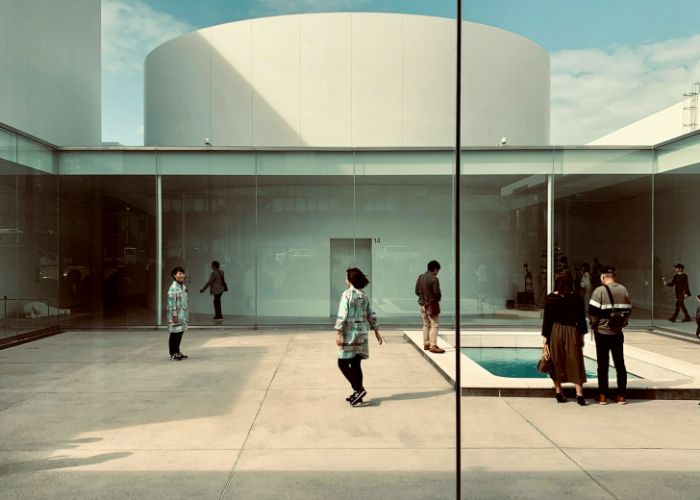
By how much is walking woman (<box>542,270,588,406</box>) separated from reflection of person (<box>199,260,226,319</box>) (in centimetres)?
1034

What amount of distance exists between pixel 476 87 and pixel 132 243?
482 inches

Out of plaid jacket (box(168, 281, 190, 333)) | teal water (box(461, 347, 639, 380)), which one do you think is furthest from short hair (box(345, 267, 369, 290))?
teal water (box(461, 347, 639, 380))

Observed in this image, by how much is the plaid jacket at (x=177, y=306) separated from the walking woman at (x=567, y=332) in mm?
6405

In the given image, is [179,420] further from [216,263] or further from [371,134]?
[371,134]

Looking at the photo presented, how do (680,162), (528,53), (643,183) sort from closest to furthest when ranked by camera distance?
(680,162) < (643,183) < (528,53)

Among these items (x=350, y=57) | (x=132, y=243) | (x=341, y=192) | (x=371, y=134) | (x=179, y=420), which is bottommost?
(x=179, y=420)

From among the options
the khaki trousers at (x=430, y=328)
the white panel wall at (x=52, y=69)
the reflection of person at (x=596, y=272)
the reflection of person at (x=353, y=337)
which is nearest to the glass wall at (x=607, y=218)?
the reflection of person at (x=596, y=272)

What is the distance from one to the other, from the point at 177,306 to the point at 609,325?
718 cm

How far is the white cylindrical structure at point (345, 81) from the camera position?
17.8 metres

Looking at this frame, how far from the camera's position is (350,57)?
17719 millimetres

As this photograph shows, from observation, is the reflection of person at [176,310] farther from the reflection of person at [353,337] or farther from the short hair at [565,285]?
the short hair at [565,285]

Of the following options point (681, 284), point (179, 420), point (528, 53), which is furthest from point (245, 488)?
point (528, 53)

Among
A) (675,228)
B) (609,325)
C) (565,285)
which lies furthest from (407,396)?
(675,228)

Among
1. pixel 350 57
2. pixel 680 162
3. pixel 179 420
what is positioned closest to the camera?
pixel 179 420
